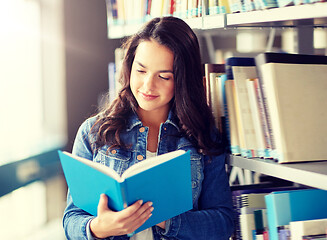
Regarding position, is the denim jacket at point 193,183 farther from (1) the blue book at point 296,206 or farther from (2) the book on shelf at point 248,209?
(1) the blue book at point 296,206

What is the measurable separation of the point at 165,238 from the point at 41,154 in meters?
1.56

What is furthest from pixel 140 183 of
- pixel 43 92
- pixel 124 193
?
pixel 43 92

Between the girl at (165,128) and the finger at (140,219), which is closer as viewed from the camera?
the finger at (140,219)

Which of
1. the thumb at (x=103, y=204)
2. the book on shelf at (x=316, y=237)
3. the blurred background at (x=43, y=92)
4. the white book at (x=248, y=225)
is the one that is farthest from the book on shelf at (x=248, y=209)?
the blurred background at (x=43, y=92)

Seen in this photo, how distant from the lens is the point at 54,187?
10.00 ft

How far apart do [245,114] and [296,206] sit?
0.31 metres

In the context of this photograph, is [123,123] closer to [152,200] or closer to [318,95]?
[152,200]

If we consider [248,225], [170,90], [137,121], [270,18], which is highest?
[270,18]

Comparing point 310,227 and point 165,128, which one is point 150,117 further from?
point 310,227

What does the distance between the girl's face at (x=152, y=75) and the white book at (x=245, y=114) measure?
224 mm

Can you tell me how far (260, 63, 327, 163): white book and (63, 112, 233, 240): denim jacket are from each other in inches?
12.2

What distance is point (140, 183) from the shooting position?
116 cm

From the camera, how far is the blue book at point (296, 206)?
1.25 metres

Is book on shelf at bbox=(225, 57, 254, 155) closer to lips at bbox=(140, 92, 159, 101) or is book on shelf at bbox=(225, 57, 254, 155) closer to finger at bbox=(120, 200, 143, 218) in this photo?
lips at bbox=(140, 92, 159, 101)
